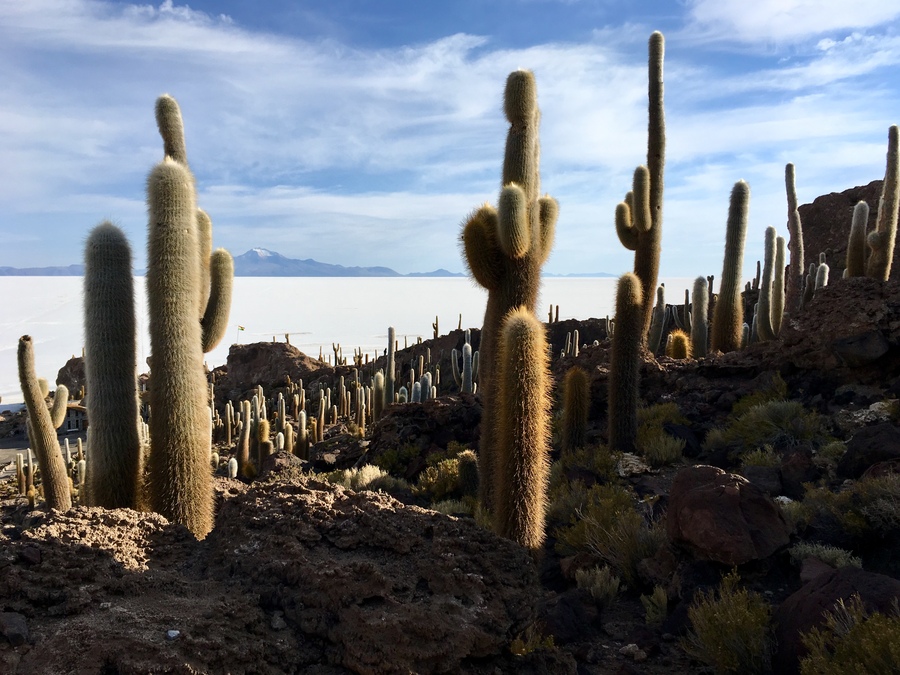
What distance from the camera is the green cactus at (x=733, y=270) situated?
14.0m

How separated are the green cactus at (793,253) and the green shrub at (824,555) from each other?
1208 centimetres

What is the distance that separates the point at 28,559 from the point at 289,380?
2505 centimetres

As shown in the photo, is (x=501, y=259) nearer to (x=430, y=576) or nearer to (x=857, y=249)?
(x=430, y=576)

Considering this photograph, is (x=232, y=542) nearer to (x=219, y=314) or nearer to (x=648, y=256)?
(x=219, y=314)

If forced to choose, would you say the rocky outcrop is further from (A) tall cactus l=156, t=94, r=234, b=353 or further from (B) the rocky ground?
(A) tall cactus l=156, t=94, r=234, b=353

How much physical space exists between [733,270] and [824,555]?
32.7ft

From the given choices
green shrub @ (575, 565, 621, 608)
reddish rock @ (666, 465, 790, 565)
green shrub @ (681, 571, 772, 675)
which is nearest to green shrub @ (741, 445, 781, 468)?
reddish rock @ (666, 465, 790, 565)

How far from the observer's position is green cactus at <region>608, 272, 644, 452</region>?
32.6 feet

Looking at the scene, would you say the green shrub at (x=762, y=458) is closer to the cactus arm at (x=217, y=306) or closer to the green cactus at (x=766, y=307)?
the cactus arm at (x=217, y=306)

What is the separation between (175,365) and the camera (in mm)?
5938

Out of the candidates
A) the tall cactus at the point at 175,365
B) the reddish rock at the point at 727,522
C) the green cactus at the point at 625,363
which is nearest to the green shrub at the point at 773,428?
the green cactus at the point at 625,363

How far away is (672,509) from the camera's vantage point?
5645mm

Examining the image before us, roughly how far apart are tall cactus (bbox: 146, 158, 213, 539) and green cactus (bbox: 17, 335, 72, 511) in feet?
14.7

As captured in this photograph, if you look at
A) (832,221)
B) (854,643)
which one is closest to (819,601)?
(854,643)
